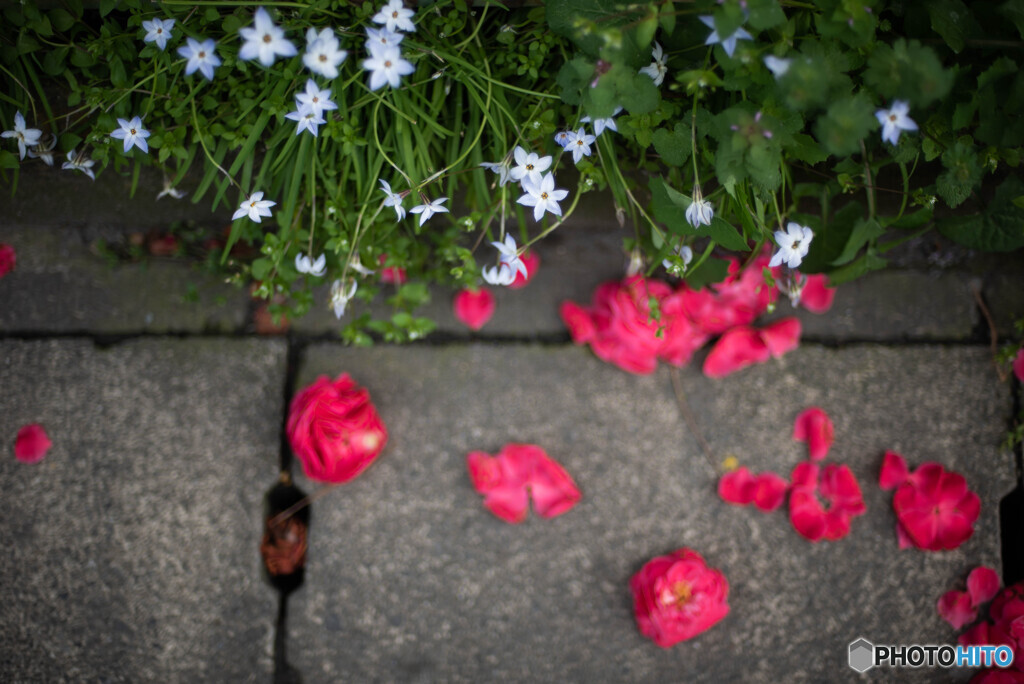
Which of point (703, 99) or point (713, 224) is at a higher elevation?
point (703, 99)

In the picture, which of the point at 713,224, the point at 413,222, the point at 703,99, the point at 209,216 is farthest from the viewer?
the point at 209,216

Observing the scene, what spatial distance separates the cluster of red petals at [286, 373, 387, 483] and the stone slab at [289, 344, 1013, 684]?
14cm

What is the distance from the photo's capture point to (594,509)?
65.6 inches

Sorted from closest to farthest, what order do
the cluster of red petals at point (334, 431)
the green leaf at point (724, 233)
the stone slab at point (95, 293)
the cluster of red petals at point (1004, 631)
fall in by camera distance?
the green leaf at point (724, 233) < the cluster of red petals at point (334, 431) < the cluster of red petals at point (1004, 631) < the stone slab at point (95, 293)

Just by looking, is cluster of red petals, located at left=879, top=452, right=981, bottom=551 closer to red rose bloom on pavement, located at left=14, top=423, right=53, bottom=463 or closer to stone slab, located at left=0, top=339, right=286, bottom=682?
stone slab, located at left=0, top=339, right=286, bottom=682

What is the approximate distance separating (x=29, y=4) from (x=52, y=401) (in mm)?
948

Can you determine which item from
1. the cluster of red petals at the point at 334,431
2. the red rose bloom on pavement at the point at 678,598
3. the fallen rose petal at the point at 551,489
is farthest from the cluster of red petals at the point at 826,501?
the cluster of red petals at the point at 334,431

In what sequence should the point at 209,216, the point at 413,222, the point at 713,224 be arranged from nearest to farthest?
the point at 713,224 → the point at 413,222 → the point at 209,216

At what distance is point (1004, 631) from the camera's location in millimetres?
1591

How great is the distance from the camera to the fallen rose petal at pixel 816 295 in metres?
1.67

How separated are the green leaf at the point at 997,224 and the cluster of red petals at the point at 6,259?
2.20 metres

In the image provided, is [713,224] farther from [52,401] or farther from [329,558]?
[52,401]

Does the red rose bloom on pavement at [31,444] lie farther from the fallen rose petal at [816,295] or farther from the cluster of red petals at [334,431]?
the fallen rose petal at [816,295]

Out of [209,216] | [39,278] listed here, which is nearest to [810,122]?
[209,216]
